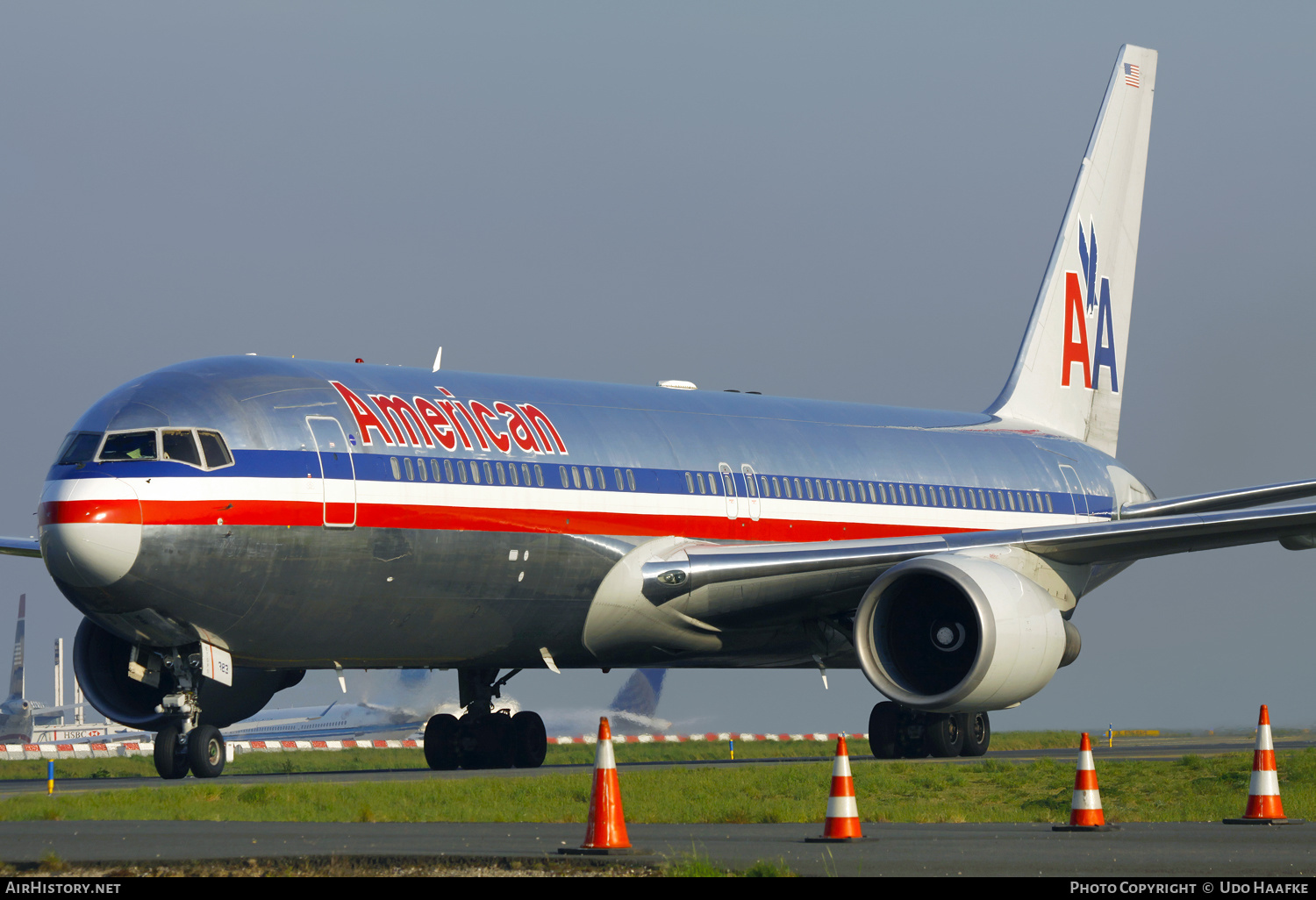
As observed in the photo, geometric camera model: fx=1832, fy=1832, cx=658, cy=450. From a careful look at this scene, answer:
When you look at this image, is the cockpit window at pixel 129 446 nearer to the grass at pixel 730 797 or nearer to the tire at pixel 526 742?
the grass at pixel 730 797

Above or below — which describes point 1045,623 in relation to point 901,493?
below

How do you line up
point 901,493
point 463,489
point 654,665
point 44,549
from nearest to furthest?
1. point 44,549
2. point 463,489
3. point 654,665
4. point 901,493

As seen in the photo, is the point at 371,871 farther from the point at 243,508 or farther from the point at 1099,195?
the point at 1099,195

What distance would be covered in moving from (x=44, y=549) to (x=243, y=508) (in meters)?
1.85

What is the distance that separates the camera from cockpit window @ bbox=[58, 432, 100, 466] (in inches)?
678

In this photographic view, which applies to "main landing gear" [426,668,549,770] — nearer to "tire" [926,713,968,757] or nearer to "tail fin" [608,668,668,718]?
"tire" [926,713,968,757]

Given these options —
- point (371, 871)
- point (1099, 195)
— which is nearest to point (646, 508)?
point (371, 871)

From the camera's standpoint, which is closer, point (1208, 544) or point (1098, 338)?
point (1208, 544)

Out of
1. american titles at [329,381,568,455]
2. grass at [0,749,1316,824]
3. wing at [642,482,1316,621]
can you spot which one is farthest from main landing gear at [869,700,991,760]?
american titles at [329,381,568,455]

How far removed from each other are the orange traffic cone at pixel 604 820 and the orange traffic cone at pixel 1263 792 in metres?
4.95

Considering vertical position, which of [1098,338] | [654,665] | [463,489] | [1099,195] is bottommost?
[654,665]

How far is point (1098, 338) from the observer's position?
31.7 m
